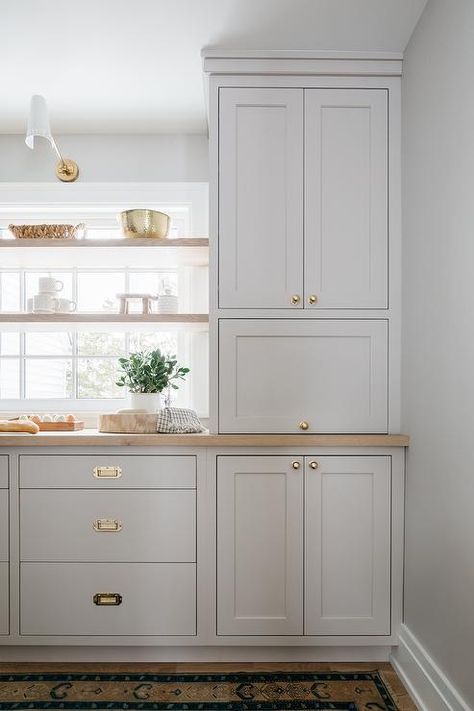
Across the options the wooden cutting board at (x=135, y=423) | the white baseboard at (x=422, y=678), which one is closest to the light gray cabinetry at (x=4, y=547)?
the wooden cutting board at (x=135, y=423)

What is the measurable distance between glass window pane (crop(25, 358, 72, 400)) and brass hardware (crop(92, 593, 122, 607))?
3.87ft

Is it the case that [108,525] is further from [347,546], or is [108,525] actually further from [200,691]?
[347,546]

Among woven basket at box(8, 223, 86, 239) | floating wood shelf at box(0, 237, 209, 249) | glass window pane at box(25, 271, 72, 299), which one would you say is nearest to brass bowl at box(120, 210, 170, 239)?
floating wood shelf at box(0, 237, 209, 249)

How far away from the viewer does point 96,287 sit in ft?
10.6

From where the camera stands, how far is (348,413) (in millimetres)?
2434

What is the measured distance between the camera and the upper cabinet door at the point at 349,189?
8.00ft

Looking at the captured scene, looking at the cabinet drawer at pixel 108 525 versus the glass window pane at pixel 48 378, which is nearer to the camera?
the cabinet drawer at pixel 108 525

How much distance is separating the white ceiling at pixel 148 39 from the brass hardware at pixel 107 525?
194 cm

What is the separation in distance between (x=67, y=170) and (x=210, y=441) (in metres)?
1.72

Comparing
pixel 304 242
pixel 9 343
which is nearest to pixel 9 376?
pixel 9 343

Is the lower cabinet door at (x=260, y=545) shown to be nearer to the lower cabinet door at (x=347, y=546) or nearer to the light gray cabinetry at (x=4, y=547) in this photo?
the lower cabinet door at (x=347, y=546)

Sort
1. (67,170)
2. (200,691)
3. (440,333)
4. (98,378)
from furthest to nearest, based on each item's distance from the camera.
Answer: (98,378) → (67,170) → (200,691) → (440,333)

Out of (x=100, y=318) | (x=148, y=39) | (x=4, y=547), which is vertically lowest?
(x=4, y=547)

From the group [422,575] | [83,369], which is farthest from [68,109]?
[422,575]
